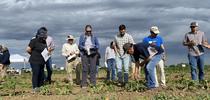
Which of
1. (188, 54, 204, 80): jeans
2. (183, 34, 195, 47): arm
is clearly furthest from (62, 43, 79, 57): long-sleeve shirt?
(188, 54, 204, 80): jeans

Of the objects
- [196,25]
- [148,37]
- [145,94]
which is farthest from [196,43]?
[145,94]

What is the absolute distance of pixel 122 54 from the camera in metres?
13.9

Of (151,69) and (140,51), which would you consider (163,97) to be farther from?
(151,69)

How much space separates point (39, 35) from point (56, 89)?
1.57 m

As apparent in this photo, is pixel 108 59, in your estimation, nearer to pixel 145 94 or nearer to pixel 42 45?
pixel 42 45

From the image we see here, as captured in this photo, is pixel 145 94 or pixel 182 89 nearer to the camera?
pixel 145 94

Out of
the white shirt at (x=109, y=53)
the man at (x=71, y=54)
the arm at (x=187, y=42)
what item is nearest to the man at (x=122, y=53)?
the arm at (x=187, y=42)

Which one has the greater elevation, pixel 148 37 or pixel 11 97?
pixel 148 37

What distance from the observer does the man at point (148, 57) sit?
11.8 meters

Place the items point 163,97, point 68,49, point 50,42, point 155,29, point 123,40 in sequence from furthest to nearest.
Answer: point 68,49 < point 50,42 < point 123,40 < point 155,29 < point 163,97

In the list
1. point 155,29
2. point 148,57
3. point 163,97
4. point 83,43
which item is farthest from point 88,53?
point 163,97

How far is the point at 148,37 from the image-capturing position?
12617 mm

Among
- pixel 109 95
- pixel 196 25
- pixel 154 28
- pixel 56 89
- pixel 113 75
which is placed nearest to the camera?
pixel 109 95

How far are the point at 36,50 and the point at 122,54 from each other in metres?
2.48
